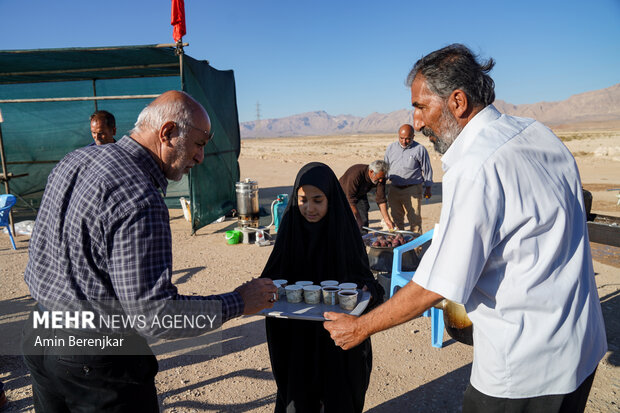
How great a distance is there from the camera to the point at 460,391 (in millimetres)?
3479

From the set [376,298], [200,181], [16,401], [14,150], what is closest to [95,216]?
[376,298]

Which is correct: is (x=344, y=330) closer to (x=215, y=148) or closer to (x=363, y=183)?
(x=363, y=183)

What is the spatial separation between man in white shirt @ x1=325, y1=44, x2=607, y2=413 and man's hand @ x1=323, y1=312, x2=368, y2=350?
0.36 meters

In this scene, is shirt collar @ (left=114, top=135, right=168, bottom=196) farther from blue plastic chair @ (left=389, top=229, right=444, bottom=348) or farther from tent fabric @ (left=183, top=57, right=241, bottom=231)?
tent fabric @ (left=183, top=57, right=241, bottom=231)

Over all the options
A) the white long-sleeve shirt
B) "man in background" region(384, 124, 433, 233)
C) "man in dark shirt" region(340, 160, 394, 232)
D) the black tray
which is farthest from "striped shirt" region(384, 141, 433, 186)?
the white long-sleeve shirt

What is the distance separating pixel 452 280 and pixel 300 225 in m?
1.49

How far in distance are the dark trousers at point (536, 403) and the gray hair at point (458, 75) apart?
112 centimetres

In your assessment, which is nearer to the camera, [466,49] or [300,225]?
[466,49]

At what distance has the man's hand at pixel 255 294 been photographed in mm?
1867

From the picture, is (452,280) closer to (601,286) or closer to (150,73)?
(601,286)

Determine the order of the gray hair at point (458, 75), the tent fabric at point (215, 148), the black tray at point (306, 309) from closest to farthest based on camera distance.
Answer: the gray hair at point (458, 75), the black tray at point (306, 309), the tent fabric at point (215, 148)

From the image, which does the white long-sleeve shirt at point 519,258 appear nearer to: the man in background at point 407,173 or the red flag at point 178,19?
the man in background at point 407,173

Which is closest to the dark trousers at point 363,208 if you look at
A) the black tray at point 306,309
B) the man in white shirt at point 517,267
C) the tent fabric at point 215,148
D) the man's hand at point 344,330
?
the tent fabric at point 215,148

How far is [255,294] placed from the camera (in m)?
1.91
